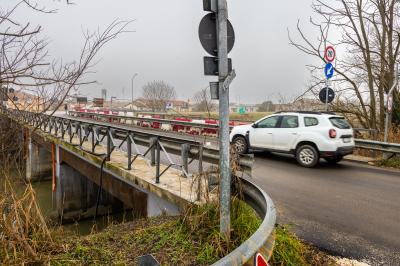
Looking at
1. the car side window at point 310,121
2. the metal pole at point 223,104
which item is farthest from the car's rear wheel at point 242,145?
the metal pole at point 223,104

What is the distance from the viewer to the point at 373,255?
4.04 meters

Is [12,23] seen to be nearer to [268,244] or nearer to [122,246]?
[122,246]

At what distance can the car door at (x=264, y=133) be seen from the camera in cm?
1057

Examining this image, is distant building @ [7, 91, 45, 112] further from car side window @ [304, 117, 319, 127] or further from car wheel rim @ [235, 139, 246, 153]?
car wheel rim @ [235, 139, 246, 153]

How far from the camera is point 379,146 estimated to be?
34.2 ft

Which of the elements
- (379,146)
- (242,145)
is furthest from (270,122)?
(379,146)

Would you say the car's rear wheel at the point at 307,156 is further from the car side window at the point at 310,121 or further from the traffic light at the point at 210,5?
the traffic light at the point at 210,5

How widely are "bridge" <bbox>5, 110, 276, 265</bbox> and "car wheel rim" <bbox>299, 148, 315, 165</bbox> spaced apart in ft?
10.4

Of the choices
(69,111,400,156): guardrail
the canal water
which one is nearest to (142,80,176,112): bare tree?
(69,111,400,156): guardrail

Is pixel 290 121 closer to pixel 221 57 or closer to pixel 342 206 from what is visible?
pixel 342 206

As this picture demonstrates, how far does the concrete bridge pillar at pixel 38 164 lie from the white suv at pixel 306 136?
55.9 ft

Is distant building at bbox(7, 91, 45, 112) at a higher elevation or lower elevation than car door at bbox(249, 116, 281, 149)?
higher

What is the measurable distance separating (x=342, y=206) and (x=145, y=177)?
413 cm

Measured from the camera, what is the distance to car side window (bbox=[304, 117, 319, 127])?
9.51 m
